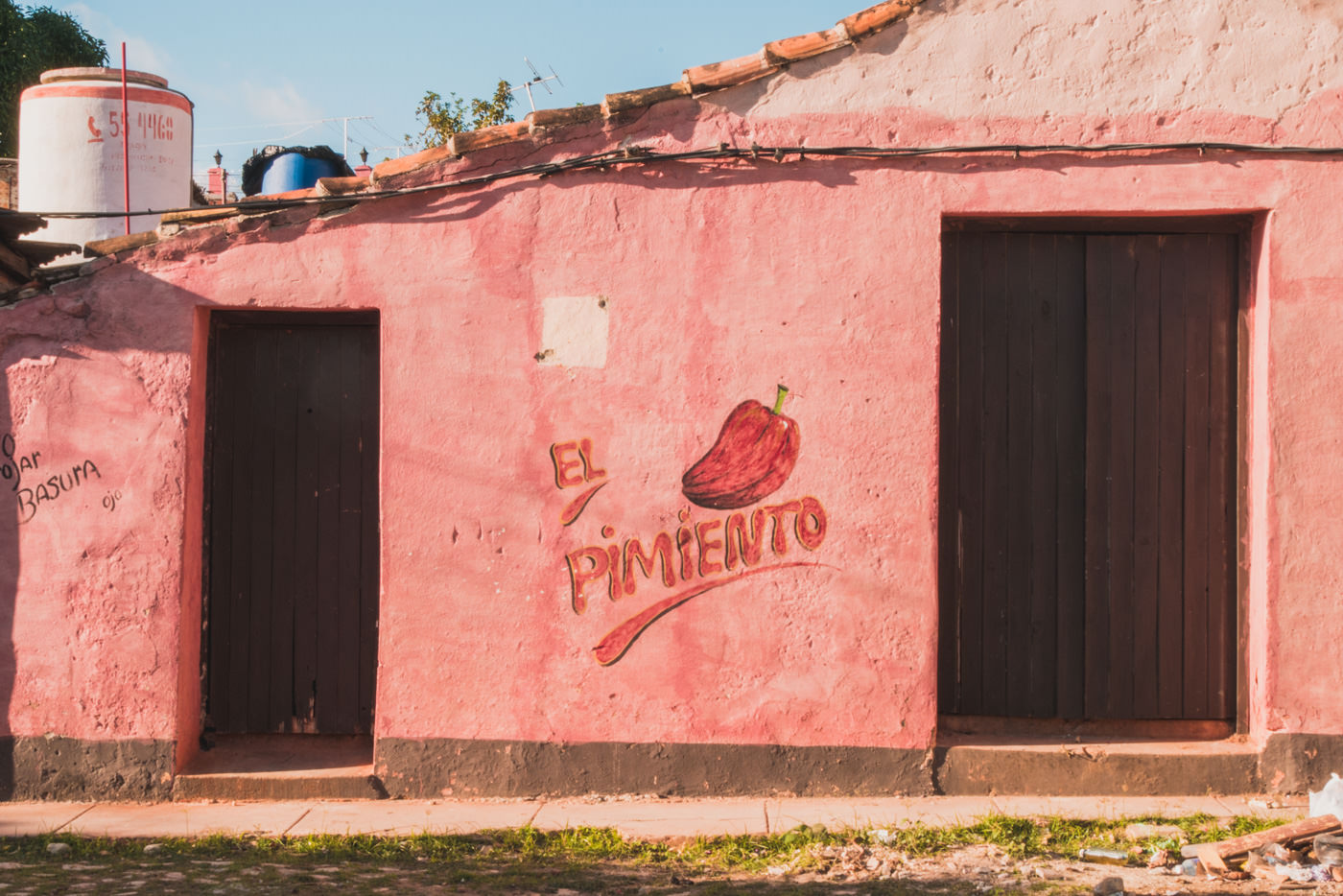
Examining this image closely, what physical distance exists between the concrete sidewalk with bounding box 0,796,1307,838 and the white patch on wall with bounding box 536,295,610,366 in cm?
226

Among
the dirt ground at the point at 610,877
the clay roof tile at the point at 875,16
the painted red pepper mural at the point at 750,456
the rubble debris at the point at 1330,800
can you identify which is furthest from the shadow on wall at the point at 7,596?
the rubble debris at the point at 1330,800

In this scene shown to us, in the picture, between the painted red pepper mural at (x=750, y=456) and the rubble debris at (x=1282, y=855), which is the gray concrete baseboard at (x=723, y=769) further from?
the painted red pepper mural at (x=750, y=456)

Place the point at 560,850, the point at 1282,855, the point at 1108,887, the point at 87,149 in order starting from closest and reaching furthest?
the point at 1108,887 < the point at 1282,855 < the point at 560,850 < the point at 87,149

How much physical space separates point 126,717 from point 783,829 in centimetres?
339

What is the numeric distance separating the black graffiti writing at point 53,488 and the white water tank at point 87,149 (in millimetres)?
5311

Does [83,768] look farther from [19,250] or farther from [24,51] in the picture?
[24,51]

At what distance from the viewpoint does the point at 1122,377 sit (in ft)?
19.3

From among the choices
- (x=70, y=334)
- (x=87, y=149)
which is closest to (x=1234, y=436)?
(x=70, y=334)

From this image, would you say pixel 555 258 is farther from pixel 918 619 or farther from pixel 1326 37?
pixel 1326 37

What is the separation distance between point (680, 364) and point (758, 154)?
1144mm

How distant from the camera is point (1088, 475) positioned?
589 cm

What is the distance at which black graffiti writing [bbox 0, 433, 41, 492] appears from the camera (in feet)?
19.0

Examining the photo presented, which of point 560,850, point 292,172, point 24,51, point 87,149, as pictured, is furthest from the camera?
point 24,51

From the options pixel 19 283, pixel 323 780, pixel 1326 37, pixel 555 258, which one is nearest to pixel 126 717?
pixel 323 780
